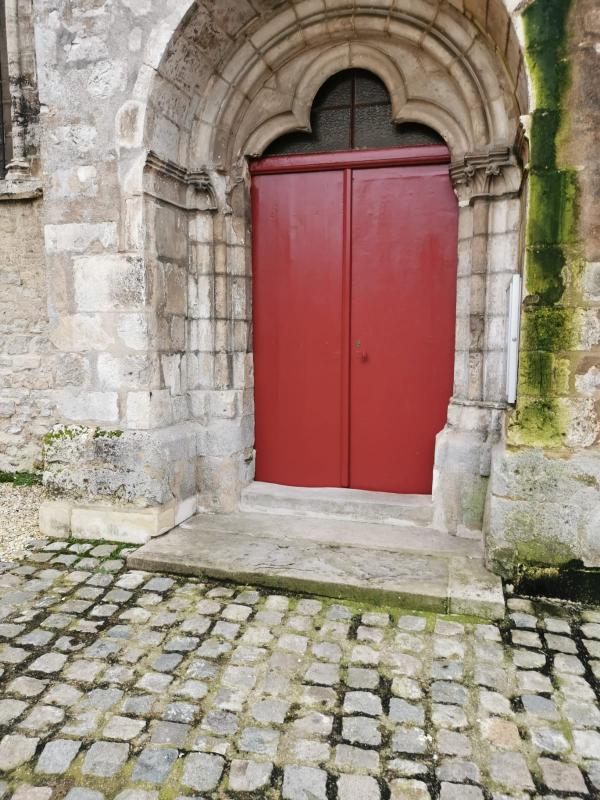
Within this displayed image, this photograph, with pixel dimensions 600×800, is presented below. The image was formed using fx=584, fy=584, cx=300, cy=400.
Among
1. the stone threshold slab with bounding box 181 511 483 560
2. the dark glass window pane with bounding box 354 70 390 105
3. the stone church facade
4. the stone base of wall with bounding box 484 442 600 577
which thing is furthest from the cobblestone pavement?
the dark glass window pane with bounding box 354 70 390 105

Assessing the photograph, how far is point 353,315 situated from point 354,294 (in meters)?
0.14

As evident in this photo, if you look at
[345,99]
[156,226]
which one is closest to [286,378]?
[156,226]

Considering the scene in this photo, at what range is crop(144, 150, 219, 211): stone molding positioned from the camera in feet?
11.6

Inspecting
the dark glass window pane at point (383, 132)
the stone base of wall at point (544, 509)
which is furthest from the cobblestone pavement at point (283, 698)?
the dark glass window pane at point (383, 132)

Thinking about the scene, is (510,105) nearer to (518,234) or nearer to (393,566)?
(518,234)

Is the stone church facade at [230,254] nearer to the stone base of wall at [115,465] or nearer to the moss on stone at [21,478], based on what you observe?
the stone base of wall at [115,465]

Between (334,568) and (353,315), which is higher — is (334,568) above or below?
below

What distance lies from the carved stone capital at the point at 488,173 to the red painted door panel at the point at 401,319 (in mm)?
229

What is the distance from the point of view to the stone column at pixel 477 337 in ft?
11.1

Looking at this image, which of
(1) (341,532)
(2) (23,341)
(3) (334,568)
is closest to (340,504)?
(1) (341,532)

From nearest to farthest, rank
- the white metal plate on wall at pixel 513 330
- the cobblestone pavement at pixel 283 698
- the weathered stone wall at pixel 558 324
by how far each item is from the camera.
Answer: the cobblestone pavement at pixel 283 698 → the weathered stone wall at pixel 558 324 → the white metal plate on wall at pixel 513 330

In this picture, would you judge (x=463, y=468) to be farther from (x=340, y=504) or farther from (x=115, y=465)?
(x=115, y=465)

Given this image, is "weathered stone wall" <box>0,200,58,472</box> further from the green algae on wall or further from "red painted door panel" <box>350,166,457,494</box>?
the green algae on wall

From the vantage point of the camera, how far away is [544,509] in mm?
2873
